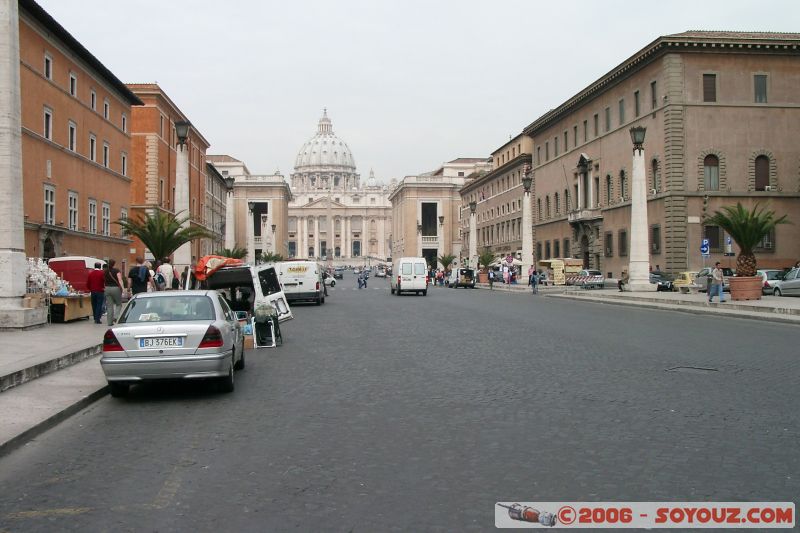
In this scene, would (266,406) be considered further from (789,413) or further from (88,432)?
(789,413)

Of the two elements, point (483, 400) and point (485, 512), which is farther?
point (483, 400)

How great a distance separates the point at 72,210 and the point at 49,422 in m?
31.2

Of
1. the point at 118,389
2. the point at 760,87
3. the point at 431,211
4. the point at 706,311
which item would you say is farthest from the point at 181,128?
the point at 431,211

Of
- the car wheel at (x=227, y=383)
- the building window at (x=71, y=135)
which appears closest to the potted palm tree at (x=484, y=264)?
the building window at (x=71, y=135)

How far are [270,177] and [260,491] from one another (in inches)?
5686

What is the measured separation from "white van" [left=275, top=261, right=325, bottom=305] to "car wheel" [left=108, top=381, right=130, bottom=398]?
82.5 ft

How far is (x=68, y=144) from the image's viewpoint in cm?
3666

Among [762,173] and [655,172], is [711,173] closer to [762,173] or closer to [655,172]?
[762,173]

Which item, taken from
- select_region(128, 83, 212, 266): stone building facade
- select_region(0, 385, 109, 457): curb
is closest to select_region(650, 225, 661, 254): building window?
select_region(128, 83, 212, 266): stone building facade

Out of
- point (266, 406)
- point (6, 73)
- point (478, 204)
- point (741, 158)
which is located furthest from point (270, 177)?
point (266, 406)

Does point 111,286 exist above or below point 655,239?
below

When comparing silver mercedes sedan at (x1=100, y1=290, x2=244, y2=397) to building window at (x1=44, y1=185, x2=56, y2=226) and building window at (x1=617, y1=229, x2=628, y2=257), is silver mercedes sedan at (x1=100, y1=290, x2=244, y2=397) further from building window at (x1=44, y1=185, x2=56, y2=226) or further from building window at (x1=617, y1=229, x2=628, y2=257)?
building window at (x1=617, y1=229, x2=628, y2=257)

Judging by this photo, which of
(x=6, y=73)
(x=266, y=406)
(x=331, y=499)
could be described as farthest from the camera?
(x=6, y=73)

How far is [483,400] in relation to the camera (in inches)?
375
